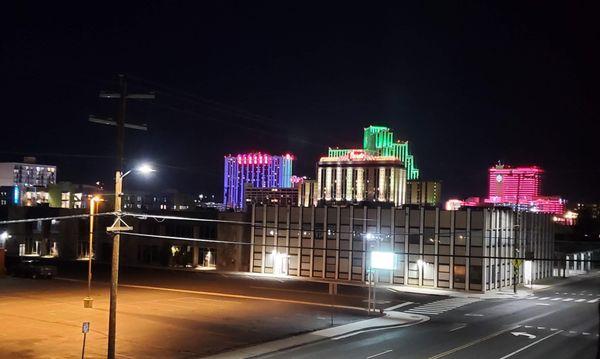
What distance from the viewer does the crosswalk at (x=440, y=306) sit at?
146 ft

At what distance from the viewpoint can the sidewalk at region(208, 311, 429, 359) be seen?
96.5 ft

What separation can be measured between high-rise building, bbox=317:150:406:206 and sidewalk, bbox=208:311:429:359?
447 ft

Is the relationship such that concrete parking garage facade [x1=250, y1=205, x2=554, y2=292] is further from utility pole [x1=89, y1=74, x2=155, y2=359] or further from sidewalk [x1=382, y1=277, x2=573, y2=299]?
utility pole [x1=89, y1=74, x2=155, y2=359]

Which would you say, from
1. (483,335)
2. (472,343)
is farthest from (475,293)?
(472,343)

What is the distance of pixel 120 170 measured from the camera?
23094 millimetres

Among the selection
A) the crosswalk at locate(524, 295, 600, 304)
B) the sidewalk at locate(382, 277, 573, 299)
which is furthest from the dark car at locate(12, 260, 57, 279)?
the crosswalk at locate(524, 295, 600, 304)

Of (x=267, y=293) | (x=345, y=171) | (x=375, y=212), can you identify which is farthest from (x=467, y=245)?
(x=345, y=171)

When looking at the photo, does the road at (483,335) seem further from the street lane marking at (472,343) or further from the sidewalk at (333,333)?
the sidewalk at (333,333)

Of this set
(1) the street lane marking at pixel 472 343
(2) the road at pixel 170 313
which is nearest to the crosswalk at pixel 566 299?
(2) the road at pixel 170 313

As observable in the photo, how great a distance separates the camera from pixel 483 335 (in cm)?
3403

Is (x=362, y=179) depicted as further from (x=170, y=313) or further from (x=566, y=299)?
(x=170, y=313)

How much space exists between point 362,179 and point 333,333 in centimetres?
14851

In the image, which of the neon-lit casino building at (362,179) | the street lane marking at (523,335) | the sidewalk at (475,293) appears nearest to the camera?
the street lane marking at (523,335)

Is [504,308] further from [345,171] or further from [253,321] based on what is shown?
[345,171]
